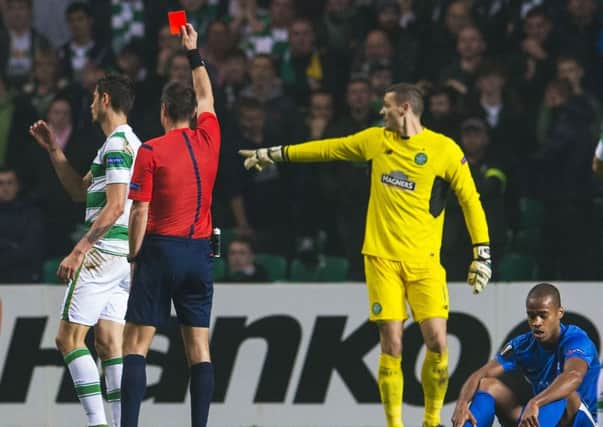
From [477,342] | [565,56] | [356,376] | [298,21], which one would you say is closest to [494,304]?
[477,342]

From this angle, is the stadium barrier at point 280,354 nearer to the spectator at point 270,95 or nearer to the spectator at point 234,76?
the spectator at point 270,95

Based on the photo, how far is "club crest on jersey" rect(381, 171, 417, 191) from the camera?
9.71 metres

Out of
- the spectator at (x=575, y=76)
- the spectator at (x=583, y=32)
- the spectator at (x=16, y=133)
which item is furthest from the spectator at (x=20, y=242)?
the spectator at (x=583, y=32)

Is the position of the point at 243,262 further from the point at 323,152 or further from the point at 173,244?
the point at 173,244

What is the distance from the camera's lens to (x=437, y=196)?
9820 mm

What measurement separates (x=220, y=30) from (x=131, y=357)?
6.49m

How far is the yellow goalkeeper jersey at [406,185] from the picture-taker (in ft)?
31.8

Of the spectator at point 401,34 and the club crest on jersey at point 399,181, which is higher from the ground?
the spectator at point 401,34

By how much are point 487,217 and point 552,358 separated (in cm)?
389

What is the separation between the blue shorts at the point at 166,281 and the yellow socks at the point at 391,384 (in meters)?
1.51

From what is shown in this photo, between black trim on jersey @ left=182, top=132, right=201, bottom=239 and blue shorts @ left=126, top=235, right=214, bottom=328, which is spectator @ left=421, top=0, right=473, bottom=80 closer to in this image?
black trim on jersey @ left=182, top=132, right=201, bottom=239

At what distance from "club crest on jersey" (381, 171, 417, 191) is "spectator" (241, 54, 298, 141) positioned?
3903 millimetres

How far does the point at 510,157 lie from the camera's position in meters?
13.0

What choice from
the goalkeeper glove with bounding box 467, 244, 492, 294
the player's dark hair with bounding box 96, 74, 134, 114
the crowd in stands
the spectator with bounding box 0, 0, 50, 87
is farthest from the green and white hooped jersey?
the spectator with bounding box 0, 0, 50, 87
